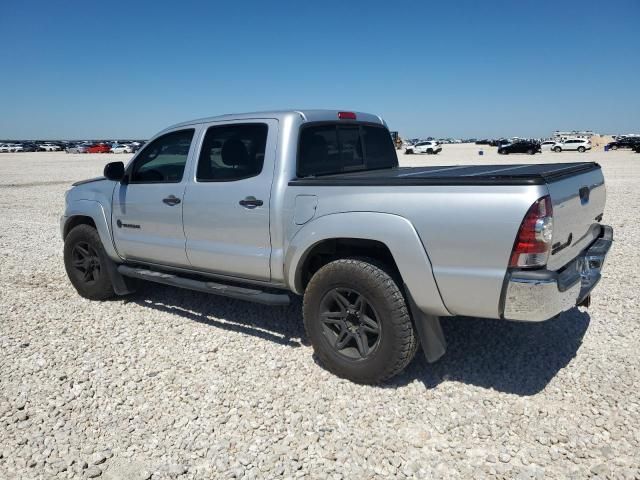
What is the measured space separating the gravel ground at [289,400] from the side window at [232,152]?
147cm

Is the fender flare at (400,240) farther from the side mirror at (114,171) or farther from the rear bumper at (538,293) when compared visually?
the side mirror at (114,171)

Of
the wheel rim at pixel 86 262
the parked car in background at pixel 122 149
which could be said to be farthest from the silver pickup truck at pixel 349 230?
the parked car in background at pixel 122 149

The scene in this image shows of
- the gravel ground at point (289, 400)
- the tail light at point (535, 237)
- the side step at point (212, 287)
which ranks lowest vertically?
the gravel ground at point (289, 400)

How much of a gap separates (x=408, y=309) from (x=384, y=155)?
2.15m

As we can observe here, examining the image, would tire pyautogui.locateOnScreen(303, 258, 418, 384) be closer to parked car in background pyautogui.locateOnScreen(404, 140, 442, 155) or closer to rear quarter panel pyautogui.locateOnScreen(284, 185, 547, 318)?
rear quarter panel pyautogui.locateOnScreen(284, 185, 547, 318)

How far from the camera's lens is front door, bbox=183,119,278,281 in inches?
153

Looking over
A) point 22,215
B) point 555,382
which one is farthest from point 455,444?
point 22,215

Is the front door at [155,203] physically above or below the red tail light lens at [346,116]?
below

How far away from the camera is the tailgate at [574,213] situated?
9.62ft

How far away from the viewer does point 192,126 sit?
4516 millimetres

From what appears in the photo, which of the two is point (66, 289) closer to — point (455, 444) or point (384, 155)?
point (384, 155)

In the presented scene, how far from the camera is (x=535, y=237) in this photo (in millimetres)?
2758

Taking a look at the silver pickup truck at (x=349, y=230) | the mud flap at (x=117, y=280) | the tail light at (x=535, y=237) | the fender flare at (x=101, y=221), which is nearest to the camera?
the tail light at (x=535, y=237)

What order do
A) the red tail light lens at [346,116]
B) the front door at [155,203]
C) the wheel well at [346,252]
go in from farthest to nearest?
the front door at [155,203], the red tail light lens at [346,116], the wheel well at [346,252]
